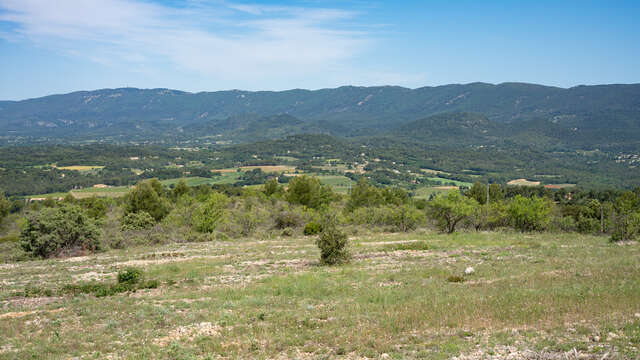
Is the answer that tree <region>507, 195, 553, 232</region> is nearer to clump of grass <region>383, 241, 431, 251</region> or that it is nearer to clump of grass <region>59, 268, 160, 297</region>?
clump of grass <region>383, 241, 431, 251</region>

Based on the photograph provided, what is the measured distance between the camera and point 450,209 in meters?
44.1

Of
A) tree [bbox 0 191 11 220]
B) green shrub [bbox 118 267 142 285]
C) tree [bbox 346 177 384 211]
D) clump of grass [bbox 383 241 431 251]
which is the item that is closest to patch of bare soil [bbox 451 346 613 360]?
green shrub [bbox 118 267 142 285]

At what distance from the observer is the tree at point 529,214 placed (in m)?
45.2

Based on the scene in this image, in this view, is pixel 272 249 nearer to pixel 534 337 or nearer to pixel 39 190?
pixel 534 337

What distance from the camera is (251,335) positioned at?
12617 mm

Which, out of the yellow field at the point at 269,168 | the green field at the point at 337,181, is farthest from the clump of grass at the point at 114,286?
the yellow field at the point at 269,168

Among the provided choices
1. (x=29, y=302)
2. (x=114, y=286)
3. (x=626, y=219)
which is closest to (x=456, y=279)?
(x=114, y=286)

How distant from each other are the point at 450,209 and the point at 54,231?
35118 millimetres

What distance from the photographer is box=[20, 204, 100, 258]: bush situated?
106 feet

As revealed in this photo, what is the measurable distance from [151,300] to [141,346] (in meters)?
5.87

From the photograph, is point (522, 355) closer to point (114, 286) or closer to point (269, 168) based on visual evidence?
point (114, 286)

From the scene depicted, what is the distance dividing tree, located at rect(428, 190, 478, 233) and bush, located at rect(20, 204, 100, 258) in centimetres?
3265

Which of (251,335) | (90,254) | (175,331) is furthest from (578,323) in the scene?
(90,254)

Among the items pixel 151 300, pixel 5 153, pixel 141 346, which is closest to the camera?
pixel 141 346
